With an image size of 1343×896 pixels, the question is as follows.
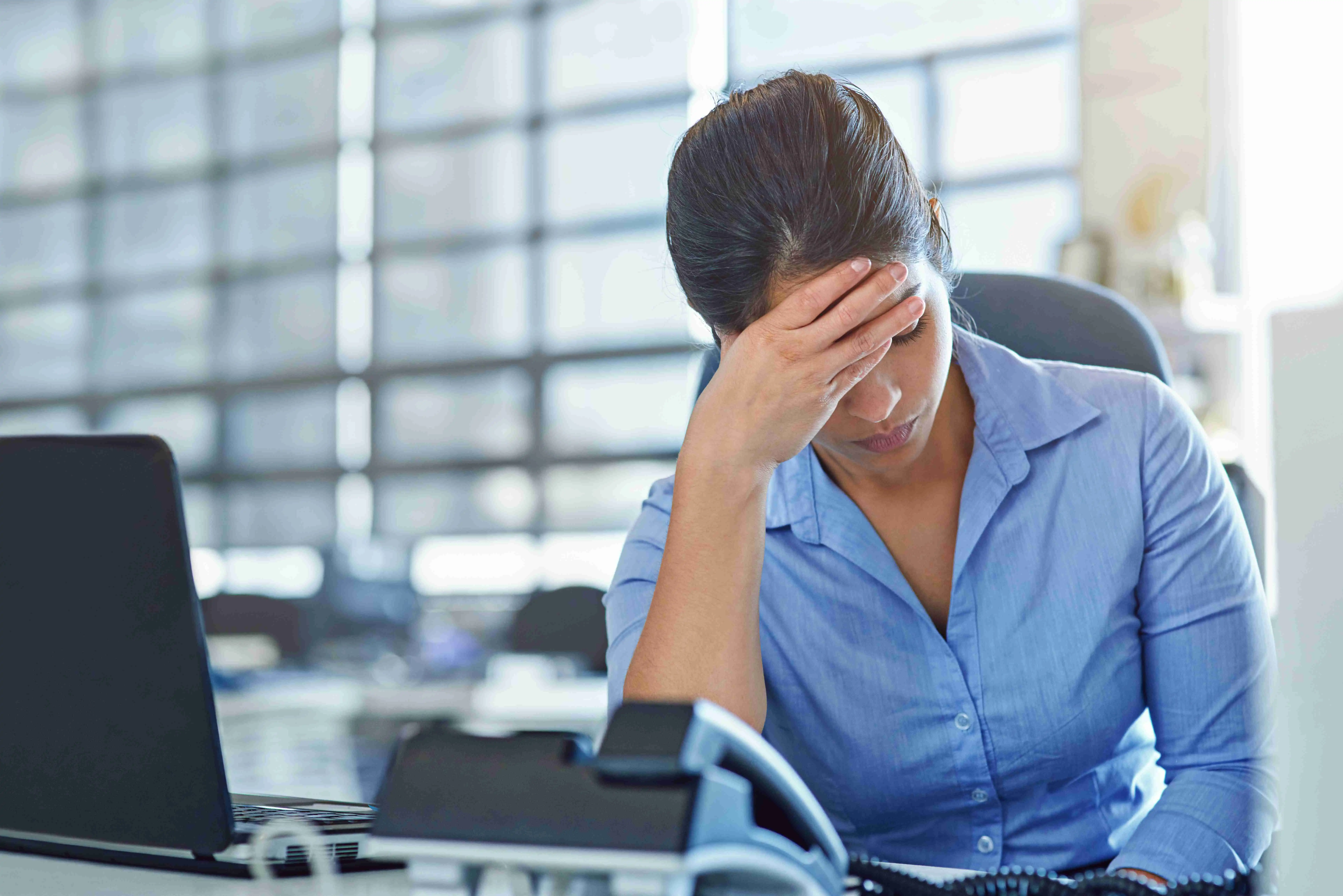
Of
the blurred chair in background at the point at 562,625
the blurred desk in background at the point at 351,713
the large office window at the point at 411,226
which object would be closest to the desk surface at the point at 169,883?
the blurred desk in background at the point at 351,713

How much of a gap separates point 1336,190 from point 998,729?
0.73 m

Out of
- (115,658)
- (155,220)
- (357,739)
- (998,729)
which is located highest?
(155,220)

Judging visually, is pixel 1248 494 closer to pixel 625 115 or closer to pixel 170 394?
pixel 625 115

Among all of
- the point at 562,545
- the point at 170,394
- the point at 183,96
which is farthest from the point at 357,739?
the point at 183,96

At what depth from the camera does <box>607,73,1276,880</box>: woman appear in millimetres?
967

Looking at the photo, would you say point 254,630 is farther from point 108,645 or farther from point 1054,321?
point 108,645

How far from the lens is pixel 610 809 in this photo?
18.0 inches

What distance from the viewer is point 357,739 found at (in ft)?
16.4

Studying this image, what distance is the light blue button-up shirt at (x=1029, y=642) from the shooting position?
1.01 m

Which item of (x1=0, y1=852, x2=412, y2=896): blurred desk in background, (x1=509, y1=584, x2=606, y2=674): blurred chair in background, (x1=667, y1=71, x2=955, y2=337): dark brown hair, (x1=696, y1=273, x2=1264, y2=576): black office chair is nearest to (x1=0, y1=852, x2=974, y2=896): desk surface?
(x1=0, y1=852, x2=412, y2=896): blurred desk in background

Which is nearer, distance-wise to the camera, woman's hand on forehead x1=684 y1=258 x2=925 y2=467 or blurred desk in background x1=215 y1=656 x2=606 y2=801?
woman's hand on forehead x1=684 y1=258 x2=925 y2=467

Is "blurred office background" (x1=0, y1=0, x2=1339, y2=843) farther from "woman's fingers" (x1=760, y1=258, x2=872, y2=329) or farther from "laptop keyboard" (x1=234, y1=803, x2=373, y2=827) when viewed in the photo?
"woman's fingers" (x1=760, y1=258, x2=872, y2=329)

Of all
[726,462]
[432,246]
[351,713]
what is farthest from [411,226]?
[726,462]

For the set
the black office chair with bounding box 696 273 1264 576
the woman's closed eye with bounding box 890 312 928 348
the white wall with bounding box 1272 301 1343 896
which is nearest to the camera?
the white wall with bounding box 1272 301 1343 896
